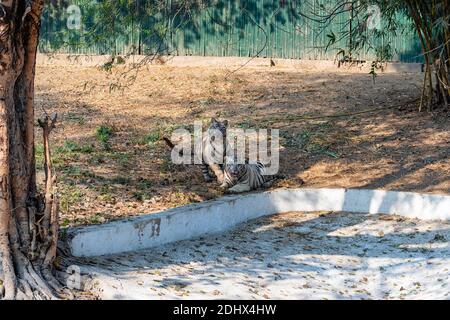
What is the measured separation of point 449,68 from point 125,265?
7.53 metres

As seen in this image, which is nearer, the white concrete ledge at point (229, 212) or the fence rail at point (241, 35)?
the white concrete ledge at point (229, 212)

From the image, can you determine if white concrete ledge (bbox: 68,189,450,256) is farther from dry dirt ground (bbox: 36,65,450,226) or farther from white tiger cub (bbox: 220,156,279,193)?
dry dirt ground (bbox: 36,65,450,226)

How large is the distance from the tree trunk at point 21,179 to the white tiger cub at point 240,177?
4168mm

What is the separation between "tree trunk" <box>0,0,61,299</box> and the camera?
7.16 metres

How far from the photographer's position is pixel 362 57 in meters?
18.1

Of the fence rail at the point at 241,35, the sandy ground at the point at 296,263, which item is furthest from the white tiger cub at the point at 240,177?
the fence rail at the point at 241,35

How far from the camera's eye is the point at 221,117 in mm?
14648

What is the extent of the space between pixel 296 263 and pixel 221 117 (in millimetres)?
5957

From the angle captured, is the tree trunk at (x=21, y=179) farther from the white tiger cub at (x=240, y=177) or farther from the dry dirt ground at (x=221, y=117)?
the white tiger cub at (x=240, y=177)

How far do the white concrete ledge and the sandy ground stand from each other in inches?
6.1

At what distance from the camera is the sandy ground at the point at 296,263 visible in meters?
7.73

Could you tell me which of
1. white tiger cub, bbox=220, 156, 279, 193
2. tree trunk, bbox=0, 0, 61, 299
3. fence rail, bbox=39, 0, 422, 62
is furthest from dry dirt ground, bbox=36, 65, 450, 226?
tree trunk, bbox=0, 0, 61, 299
